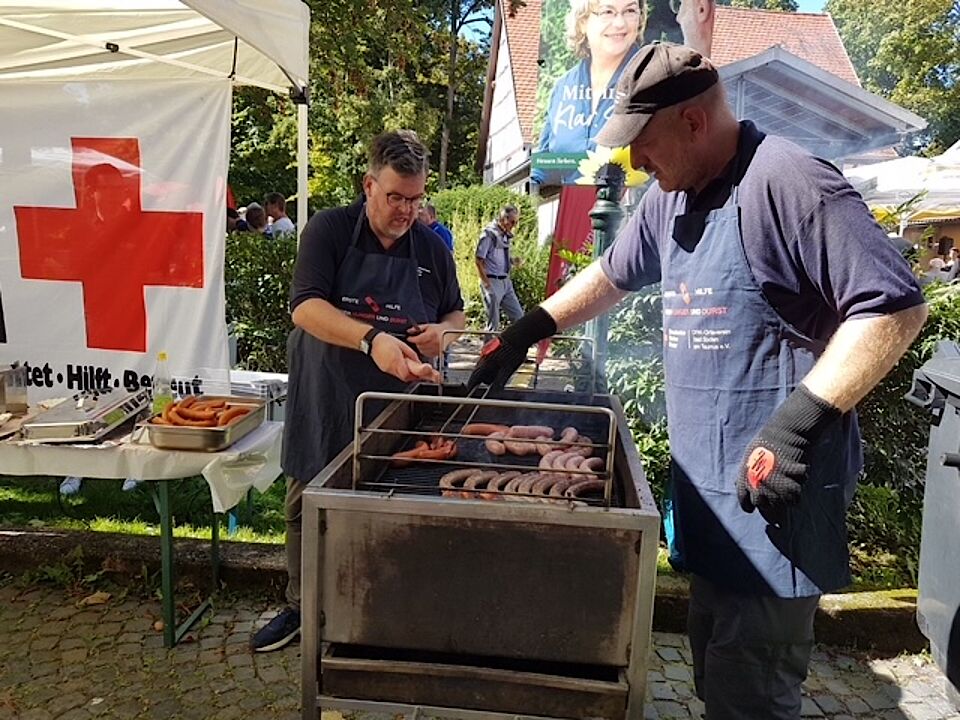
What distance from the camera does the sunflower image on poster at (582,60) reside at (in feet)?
31.9

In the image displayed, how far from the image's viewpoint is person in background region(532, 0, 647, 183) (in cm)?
984

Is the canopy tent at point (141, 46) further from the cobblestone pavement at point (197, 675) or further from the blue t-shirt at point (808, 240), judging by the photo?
the blue t-shirt at point (808, 240)

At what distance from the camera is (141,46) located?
4281mm

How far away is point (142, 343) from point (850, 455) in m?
3.58

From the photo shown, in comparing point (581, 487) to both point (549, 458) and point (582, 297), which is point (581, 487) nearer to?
point (549, 458)

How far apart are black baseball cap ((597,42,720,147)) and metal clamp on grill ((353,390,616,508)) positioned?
2.39ft

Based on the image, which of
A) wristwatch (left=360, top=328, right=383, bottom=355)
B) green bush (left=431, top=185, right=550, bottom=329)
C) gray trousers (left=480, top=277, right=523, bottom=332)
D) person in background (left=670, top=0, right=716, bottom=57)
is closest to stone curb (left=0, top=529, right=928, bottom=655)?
wristwatch (left=360, top=328, right=383, bottom=355)

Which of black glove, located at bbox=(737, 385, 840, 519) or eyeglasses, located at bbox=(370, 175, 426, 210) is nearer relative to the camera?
black glove, located at bbox=(737, 385, 840, 519)

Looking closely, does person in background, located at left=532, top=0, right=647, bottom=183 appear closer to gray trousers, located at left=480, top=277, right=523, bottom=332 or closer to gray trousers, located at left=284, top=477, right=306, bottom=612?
gray trousers, located at left=480, top=277, right=523, bottom=332

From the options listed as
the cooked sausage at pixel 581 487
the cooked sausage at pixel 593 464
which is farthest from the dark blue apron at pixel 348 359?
the cooked sausage at pixel 581 487

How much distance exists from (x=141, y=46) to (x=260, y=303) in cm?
235

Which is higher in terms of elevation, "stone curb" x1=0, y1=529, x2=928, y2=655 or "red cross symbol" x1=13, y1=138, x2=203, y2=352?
"red cross symbol" x1=13, y1=138, x2=203, y2=352

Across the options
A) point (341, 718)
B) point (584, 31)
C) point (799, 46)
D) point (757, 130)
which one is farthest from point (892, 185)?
point (341, 718)

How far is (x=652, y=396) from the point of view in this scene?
3934 mm
